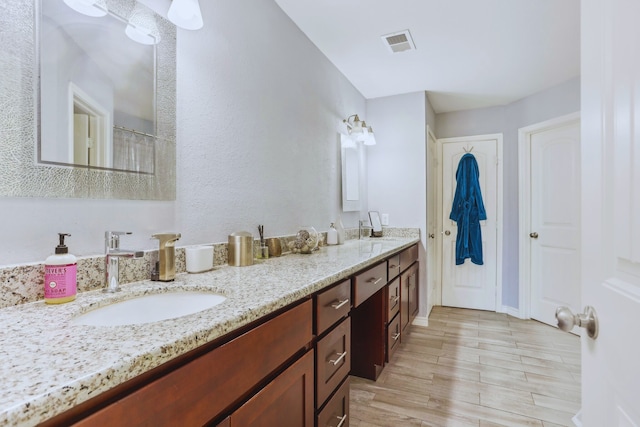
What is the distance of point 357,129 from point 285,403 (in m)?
2.33

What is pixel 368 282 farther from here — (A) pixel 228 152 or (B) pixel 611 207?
(B) pixel 611 207

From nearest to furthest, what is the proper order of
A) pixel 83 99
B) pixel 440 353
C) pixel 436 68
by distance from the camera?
pixel 83 99
pixel 440 353
pixel 436 68

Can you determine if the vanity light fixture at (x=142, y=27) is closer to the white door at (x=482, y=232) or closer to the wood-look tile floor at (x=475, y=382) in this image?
the wood-look tile floor at (x=475, y=382)

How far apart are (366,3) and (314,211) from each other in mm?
1352

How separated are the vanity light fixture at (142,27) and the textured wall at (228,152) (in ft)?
0.37

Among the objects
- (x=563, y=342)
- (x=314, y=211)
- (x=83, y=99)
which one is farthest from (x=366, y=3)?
(x=563, y=342)

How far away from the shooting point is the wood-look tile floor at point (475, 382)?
175 centimetres

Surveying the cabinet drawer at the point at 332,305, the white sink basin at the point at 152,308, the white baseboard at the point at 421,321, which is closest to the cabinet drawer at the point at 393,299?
the cabinet drawer at the point at 332,305

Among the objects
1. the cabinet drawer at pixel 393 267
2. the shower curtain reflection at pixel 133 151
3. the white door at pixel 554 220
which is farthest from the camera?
the white door at pixel 554 220

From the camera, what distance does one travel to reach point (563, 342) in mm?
2766

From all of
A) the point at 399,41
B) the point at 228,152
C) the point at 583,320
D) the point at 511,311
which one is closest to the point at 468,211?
the point at 511,311

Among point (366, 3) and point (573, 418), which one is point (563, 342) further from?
point (366, 3)

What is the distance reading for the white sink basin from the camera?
2.73 feet

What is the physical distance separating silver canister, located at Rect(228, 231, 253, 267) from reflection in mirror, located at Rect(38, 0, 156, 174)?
46 centimetres
